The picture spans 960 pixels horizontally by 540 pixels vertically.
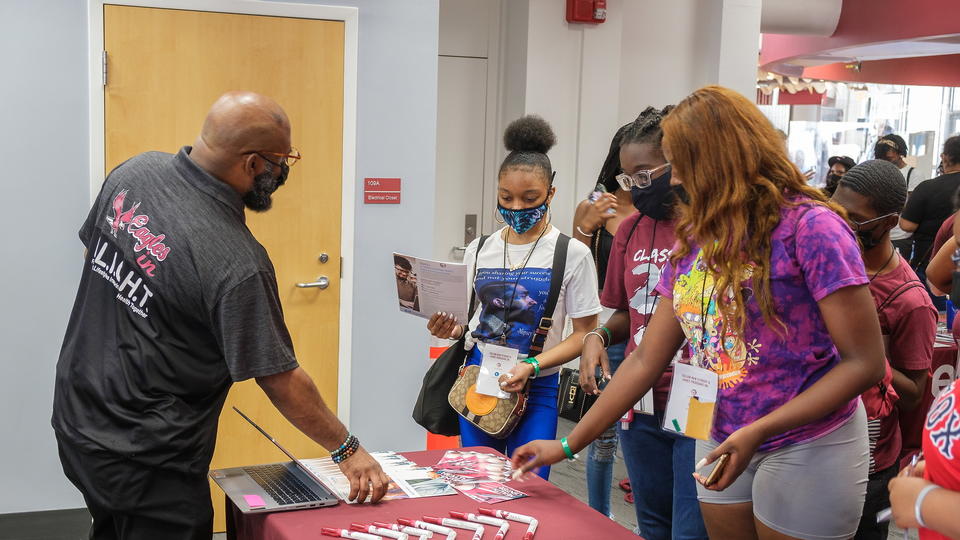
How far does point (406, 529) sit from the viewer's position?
1.92 m

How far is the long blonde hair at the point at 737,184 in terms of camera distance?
1.79 meters

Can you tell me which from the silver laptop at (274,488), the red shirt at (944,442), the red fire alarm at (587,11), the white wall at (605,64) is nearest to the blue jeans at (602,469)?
the silver laptop at (274,488)

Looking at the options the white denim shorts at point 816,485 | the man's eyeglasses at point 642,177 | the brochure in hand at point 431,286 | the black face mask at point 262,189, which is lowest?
the white denim shorts at point 816,485

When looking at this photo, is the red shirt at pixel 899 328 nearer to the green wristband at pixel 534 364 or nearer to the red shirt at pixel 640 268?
the red shirt at pixel 640 268

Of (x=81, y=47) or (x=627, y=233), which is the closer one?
(x=627, y=233)

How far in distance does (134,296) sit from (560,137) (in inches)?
169

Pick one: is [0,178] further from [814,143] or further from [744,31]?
[814,143]

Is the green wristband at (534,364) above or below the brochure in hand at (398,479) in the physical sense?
above

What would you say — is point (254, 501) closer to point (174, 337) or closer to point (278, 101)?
point (174, 337)

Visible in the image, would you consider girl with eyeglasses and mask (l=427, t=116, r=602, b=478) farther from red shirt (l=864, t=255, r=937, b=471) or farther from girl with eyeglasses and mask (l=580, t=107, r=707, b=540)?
red shirt (l=864, t=255, r=937, b=471)

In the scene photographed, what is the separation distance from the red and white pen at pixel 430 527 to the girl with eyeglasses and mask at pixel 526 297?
0.87 metres

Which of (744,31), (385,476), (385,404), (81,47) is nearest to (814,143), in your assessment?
(744,31)

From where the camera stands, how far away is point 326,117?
4.15 metres

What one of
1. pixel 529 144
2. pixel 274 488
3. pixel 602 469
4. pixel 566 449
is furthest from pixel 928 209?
pixel 274 488
